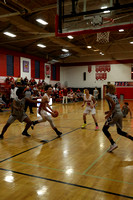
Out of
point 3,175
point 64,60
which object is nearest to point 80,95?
point 64,60

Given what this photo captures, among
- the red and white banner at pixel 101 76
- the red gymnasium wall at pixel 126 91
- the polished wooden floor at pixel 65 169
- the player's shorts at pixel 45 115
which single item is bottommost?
the polished wooden floor at pixel 65 169

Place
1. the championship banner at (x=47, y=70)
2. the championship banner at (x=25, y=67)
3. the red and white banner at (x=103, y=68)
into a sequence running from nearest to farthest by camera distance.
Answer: the championship banner at (x=25, y=67), the championship banner at (x=47, y=70), the red and white banner at (x=103, y=68)

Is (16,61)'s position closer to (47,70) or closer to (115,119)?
(47,70)

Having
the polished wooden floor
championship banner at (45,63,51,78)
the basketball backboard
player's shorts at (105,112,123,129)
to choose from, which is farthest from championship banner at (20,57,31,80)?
player's shorts at (105,112,123,129)

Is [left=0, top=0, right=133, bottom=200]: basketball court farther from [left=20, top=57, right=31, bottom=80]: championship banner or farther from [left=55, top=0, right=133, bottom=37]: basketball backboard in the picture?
[left=20, top=57, right=31, bottom=80]: championship banner

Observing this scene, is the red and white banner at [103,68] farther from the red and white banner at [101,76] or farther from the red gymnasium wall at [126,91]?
the red gymnasium wall at [126,91]

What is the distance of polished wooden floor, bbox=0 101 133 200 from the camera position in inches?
111

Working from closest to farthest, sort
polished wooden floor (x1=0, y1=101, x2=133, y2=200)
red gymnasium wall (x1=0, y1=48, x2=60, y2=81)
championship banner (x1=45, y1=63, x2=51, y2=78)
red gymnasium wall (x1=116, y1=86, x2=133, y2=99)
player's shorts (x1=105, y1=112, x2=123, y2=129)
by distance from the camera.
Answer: polished wooden floor (x1=0, y1=101, x2=133, y2=200) → player's shorts (x1=105, y1=112, x2=123, y2=129) → red gymnasium wall (x1=0, y1=48, x2=60, y2=81) → championship banner (x1=45, y1=63, x2=51, y2=78) → red gymnasium wall (x1=116, y1=86, x2=133, y2=99)

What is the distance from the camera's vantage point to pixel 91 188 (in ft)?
9.68

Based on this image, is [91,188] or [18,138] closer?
[91,188]

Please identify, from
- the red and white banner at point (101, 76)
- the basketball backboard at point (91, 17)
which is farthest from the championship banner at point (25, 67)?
the basketball backboard at point (91, 17)

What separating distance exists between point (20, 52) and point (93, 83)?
502 inches

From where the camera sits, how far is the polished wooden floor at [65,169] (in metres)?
2.81

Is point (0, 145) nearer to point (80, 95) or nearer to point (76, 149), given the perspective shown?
point (76, 149)
